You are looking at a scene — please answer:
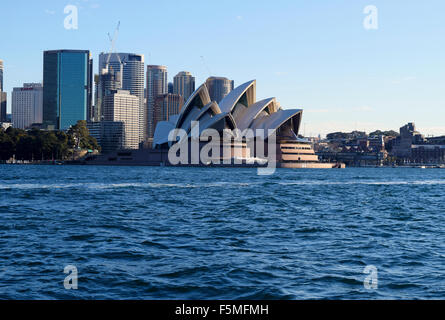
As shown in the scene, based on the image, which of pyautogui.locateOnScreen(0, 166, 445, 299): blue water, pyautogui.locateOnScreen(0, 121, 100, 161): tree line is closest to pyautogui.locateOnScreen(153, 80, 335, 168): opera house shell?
pyautogui.locateOnScreen(0, 121, 100, 161): tree line

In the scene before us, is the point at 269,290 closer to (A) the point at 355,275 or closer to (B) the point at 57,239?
(A) the point at 355,275

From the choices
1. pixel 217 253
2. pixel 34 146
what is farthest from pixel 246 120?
pixel 217 253

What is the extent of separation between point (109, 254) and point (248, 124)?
4066 inches

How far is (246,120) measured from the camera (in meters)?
114

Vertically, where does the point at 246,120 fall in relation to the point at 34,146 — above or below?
above

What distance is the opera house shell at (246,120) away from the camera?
109000mm

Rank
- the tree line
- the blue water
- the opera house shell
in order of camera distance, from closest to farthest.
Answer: the blue water < the opera house shell < the tree line

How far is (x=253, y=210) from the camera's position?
23.0 m

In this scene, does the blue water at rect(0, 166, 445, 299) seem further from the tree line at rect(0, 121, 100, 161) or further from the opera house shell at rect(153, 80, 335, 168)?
the tree line at rect(0, 121, 100, 161)

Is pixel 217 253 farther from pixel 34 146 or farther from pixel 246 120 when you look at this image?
pixel 34 146

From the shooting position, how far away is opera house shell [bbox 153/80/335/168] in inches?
4291

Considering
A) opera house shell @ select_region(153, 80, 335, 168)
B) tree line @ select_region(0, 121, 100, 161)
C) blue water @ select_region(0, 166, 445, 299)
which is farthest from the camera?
tree line @ select_region(0, 121, 100, 161)
